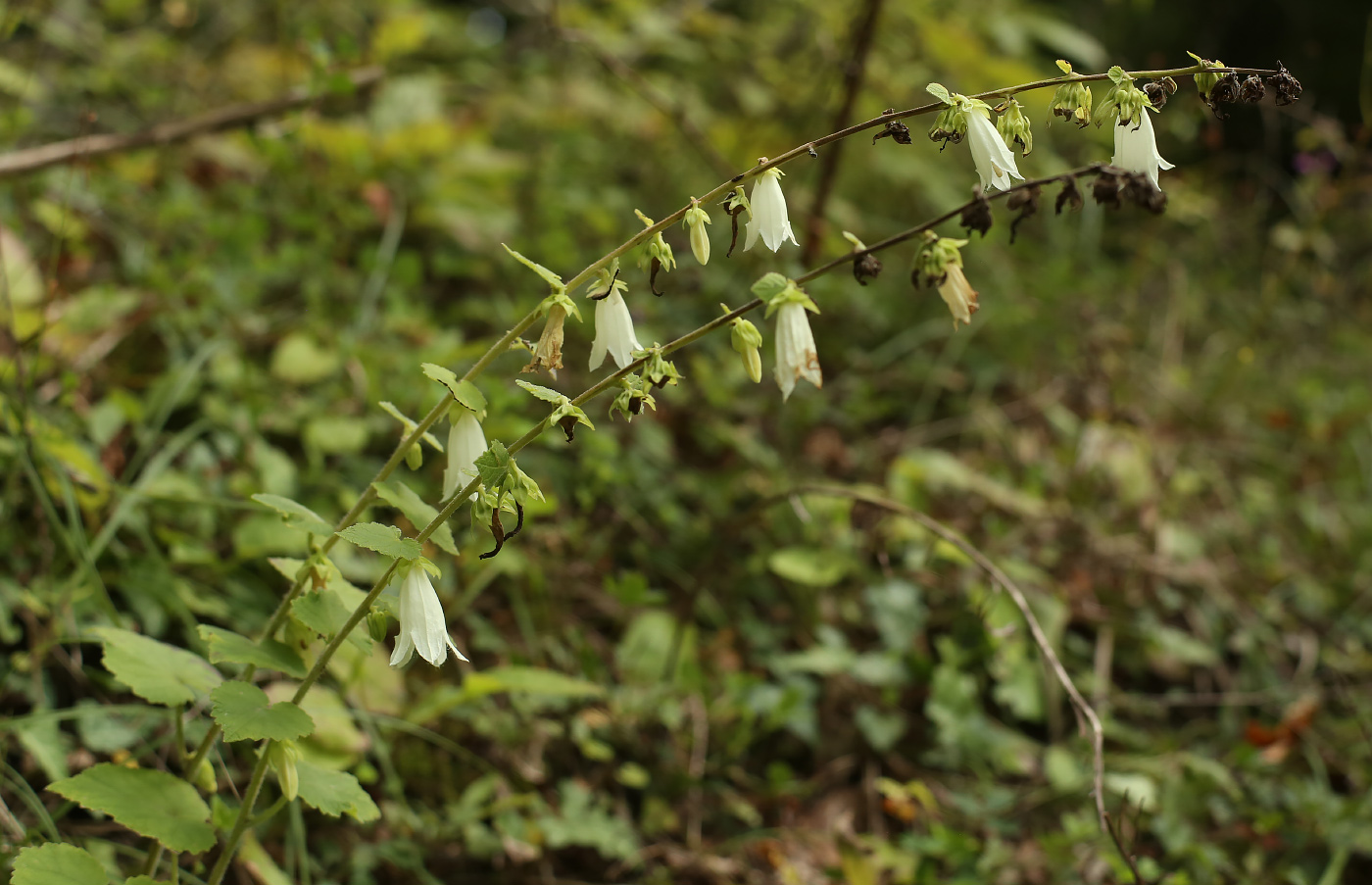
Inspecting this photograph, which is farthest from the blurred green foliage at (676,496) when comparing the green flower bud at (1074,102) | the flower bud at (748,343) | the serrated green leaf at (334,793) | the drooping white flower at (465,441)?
the green flower bud at (1074,102)

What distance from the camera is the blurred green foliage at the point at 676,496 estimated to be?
2.10m

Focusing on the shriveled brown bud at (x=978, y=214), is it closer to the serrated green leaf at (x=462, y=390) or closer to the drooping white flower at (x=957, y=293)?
the drooping white flower at (x=957, y=293)

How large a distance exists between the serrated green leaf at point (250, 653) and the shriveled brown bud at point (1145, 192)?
1395 mm

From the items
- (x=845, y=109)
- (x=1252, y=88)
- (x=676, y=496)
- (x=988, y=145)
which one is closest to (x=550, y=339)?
(x=988, y=145)

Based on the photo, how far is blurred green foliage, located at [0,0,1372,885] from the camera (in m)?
2.10

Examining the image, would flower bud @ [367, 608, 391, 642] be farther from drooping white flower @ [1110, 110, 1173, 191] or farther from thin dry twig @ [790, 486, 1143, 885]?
drooping white flower @ [1110, 110, 1173, 191]

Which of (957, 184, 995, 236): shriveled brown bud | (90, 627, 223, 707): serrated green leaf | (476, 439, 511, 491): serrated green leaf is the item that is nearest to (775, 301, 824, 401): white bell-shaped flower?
(957, 184, 995, 236): shriveled brown bud

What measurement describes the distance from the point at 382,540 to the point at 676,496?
1.82m

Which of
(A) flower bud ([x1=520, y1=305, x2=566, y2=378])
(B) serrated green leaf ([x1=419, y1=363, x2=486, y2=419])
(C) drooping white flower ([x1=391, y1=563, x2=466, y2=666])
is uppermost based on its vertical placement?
(A) flower bud ([x1=520, y1=305, x2=566, y2=378])

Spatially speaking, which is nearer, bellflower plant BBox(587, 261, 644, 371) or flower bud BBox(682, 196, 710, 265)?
flower bud BBox(682, 196, 710, 265)

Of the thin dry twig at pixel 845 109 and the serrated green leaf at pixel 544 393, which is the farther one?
the thin dry twig at pixel 845 109

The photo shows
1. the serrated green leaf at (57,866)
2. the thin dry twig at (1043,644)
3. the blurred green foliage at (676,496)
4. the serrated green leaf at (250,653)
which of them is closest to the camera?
the serrated green leaf at (57,866)

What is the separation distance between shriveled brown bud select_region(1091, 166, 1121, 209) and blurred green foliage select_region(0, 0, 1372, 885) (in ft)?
3.01

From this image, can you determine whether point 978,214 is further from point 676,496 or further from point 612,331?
point 676,496
